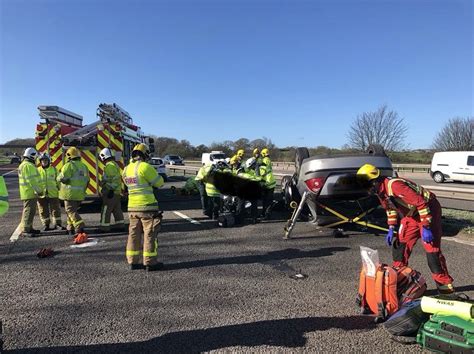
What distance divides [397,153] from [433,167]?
92.7 ft

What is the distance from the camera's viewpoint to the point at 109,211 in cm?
860

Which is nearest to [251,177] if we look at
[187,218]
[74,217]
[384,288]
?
[187,218]

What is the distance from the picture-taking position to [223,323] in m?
3.88

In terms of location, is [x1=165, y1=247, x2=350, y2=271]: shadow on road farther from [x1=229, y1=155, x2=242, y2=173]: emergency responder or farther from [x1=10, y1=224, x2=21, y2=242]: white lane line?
[x1=229, y1=155, x2=242, y2=173]: emergency responder

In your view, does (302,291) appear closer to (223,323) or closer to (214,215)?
(223,323)

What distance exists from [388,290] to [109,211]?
20.9ft

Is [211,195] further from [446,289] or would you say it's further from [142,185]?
[446,289]

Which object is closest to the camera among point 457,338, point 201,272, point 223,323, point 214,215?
point 457,338

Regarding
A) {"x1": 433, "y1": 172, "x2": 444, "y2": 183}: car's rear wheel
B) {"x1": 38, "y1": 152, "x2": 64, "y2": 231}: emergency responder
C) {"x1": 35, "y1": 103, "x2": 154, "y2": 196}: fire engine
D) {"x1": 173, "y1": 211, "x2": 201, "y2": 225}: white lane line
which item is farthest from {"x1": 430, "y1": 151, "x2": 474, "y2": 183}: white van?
{"x1": 38, "y1": 152, "x2": 64, "y2": 231}: emergency responder

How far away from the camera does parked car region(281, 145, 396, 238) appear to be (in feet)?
23.6

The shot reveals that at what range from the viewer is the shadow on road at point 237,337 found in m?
3.38

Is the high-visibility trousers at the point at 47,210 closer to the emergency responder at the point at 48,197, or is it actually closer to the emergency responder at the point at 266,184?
the emergency responder at the point at 48,197

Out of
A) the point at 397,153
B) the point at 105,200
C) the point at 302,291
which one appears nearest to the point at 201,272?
the point at 302,291

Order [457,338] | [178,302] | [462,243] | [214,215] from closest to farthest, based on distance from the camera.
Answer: [457,338] < [178,302] < [462,243] < [214,215]
